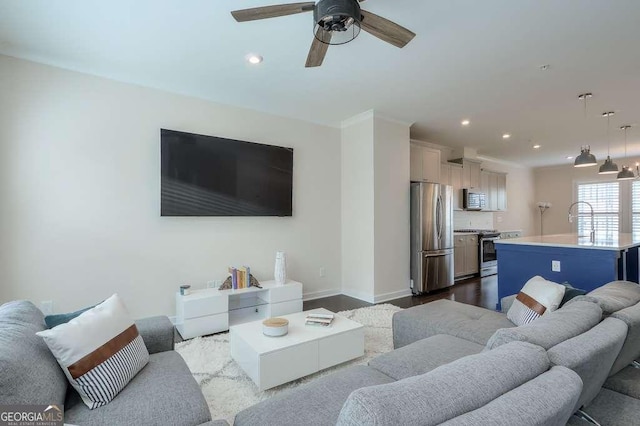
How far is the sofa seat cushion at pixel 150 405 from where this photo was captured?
4.13ft

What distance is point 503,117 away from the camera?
4734mm

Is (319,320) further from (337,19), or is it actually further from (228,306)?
(337,19)

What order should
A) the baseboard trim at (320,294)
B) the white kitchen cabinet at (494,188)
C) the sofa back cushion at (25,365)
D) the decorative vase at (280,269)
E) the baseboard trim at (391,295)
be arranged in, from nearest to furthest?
the sofa back cushion at (25,365) < the decorative vase at (280,269) < the baseboard trim at (391,295) < the baseboard trim at (320,294) < the white kitchen cabinet at (494,188)

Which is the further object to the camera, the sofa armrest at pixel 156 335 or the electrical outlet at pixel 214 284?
the electrical outlet at pixel 214 284

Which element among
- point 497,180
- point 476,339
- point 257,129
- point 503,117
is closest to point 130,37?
point 257,129

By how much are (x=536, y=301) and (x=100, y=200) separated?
3.97m

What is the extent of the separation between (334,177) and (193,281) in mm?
2547

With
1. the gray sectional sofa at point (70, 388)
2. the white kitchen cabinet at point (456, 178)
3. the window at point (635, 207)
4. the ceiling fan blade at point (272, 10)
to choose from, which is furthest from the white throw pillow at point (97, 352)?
the window at point (635, 207)

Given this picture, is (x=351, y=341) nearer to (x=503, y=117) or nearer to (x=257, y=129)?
(x=257, y=129)

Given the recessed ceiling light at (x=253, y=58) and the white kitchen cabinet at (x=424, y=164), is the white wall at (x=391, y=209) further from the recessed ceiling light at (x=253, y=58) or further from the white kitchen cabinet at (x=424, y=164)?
the recessed ceiling light at (x=253, y=58)

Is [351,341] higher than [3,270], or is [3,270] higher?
[3,270]

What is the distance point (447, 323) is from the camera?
2.34 m

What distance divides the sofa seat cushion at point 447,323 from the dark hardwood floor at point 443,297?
1.61 m

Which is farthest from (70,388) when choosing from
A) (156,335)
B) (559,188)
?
(559,188)
